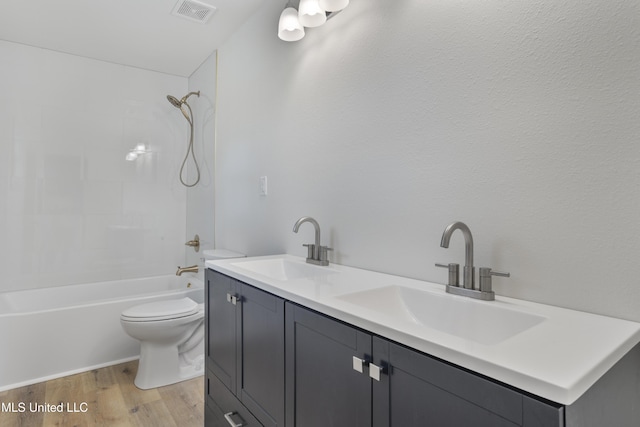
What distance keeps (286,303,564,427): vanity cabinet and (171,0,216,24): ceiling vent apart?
2.07 metres

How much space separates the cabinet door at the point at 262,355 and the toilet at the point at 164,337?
3.41 feet

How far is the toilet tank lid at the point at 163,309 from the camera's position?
2.17m

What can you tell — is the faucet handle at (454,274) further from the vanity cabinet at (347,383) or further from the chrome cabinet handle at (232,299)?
the chrome cabinet handle at (232,299)

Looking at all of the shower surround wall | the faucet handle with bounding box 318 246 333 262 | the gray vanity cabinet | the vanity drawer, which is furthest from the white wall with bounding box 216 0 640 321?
the shower surround wall

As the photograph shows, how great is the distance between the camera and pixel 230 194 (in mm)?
2607

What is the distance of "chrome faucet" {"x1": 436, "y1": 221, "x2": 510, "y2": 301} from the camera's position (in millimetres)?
975

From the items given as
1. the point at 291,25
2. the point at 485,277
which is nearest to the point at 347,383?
the point at 485,277

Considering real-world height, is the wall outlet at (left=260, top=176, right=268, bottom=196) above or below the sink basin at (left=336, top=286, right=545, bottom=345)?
above

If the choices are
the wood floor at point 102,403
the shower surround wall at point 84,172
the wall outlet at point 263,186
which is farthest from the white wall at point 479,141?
the shower surround wall at point 84,172

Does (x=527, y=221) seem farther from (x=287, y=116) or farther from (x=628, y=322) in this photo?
(x=287, y=116)

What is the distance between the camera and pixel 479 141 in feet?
3.52

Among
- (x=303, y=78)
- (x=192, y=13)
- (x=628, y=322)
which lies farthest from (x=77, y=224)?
(x=628, y=322)

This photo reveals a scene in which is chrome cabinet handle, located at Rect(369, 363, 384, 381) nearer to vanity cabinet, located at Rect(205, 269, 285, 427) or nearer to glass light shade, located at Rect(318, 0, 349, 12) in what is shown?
vanity cabinet, located at Rect(205, 269, 285, 427)

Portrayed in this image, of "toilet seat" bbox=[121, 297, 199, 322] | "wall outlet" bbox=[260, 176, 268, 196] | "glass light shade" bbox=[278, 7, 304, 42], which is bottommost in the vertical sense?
"toilet seat" bbox=[121, 297, 199, 322]
